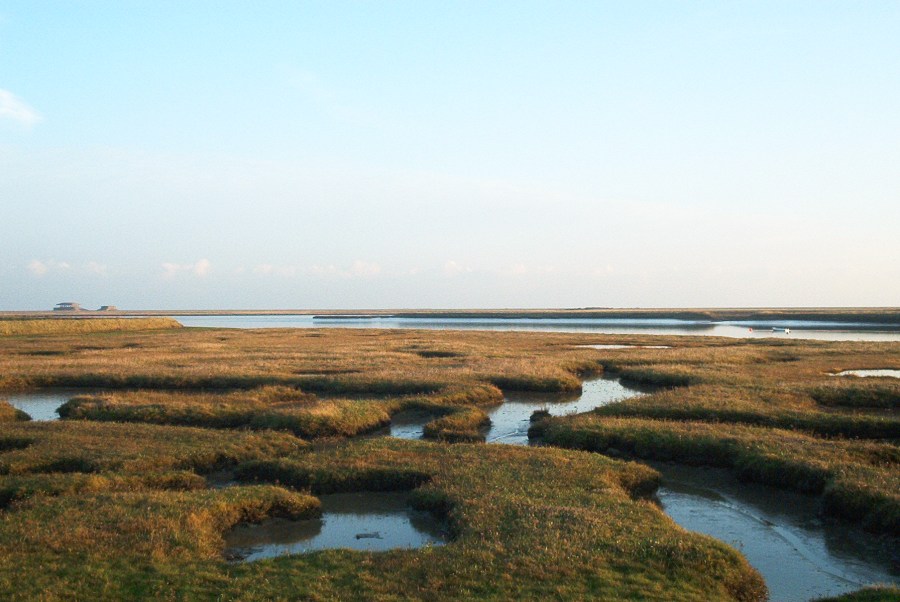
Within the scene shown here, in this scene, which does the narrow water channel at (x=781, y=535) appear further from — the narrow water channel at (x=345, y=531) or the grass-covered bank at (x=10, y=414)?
the grass-covered bank at (x=10, y=414)

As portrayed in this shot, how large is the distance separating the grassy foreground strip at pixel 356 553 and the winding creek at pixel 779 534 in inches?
45.1

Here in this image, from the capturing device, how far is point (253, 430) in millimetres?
28594

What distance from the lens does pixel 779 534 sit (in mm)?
17203

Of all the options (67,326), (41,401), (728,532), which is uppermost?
(67,326)

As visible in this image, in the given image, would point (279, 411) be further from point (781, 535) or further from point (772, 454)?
point (781, 535)

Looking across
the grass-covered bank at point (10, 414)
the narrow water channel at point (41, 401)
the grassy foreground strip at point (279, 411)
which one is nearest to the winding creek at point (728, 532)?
the grassy foreground strip at point (279, 411)

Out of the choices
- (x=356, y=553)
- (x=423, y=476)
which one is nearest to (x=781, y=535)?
(x=423, y=476)

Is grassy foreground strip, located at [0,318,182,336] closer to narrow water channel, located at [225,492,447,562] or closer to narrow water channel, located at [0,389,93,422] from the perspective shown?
narrow water channel, located at [0,389,93,422]

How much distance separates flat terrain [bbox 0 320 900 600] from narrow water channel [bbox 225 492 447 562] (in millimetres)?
457

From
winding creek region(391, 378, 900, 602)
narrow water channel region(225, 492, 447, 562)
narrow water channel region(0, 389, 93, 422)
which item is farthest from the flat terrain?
narrow water channel region(0, 389, 93, 422)

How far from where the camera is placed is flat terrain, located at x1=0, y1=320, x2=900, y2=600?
12.8 m

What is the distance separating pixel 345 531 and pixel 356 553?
3129 mm

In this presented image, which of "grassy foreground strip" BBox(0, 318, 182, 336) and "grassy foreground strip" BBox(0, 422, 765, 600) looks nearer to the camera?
"grassy foreground strip" BBox(0, 422, 765, 600)

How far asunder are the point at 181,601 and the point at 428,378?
2877 centimetres
